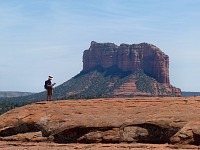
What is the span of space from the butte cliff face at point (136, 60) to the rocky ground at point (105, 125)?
14655 cm

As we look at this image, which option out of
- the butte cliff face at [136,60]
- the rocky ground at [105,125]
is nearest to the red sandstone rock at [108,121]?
the rocky ground at [105,125]

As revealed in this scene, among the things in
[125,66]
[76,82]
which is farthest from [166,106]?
[125,66]

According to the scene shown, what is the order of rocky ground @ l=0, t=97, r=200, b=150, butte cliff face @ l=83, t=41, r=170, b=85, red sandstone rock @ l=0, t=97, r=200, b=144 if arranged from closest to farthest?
1. rocky ground @ l=0, t=97, r=200, b=150
2. red sandstone rock @ l=0, t=97, r=200, b=144
3. butte cliff face @ l=83, t=41, r=170, b=85

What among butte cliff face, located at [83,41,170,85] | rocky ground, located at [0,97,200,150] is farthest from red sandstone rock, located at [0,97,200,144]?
butte cliff face, located at [83,41,170,85]

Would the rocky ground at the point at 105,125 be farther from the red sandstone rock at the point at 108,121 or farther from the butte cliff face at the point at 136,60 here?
the butte cliff face at the point at 136,60

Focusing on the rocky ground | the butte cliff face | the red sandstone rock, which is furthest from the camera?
the butte cliff face

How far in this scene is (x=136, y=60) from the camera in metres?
180

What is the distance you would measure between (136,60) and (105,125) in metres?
159

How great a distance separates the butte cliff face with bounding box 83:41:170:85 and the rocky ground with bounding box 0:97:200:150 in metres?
147

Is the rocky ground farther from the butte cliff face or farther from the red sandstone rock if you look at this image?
the butte cliff face

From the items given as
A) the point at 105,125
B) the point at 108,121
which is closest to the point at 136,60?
the point at 108,121

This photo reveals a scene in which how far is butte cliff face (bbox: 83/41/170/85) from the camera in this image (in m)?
175

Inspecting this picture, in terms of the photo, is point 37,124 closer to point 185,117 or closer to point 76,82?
point 185,117

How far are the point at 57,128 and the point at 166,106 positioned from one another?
6019 mm
